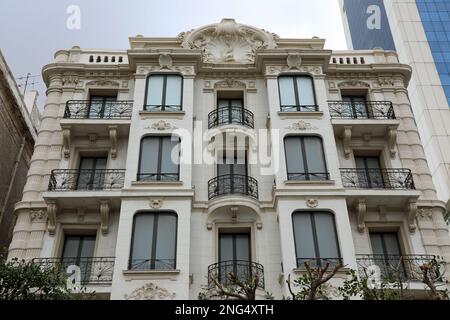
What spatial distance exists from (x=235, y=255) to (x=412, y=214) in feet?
20.8

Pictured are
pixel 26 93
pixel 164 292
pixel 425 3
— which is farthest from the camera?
pixel 425 3

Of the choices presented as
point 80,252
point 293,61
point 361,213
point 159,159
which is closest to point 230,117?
point 159,159

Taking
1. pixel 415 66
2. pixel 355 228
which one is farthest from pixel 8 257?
pixel 415 66

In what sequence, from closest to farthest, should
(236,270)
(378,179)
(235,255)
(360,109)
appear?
(236,270) → (235,255) → (378,179) → (360,109)

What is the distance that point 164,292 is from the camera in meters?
15.1

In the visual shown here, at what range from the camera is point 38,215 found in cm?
1727

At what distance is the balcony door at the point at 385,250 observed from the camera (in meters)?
16.6

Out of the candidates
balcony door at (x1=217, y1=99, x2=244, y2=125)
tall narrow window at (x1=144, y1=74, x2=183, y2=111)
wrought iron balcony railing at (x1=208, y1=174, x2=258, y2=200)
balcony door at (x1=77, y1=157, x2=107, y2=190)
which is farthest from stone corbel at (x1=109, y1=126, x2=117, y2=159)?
balcony door at (x1=217, y1=99, x2=244, y2=125)

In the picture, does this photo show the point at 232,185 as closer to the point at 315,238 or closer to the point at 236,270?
the point at 236,270

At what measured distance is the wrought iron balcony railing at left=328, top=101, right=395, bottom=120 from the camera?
65.5 ft

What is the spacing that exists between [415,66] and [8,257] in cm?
5282

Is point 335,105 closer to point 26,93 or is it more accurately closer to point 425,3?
point 26,93

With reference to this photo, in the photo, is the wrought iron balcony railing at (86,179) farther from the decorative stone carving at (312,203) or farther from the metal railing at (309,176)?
the decorative stone carving at (312,203)

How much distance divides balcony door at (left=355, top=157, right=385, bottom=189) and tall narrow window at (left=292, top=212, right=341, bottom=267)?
2560mm
